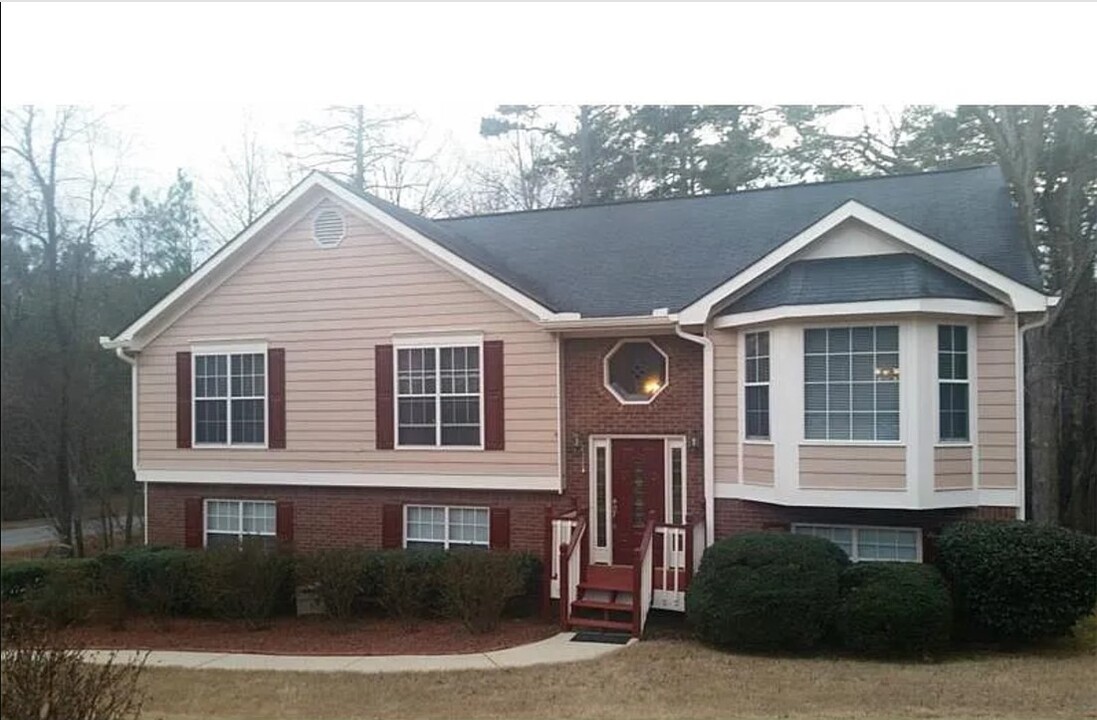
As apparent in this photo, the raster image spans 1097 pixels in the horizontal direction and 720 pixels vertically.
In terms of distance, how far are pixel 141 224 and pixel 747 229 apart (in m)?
2.78

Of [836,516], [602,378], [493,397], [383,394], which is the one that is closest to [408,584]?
[383,394]

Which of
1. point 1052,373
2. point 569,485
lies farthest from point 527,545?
point 1052,373

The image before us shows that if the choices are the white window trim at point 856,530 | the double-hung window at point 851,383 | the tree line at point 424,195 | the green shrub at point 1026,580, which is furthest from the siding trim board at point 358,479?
the green shrub at point 1026,580

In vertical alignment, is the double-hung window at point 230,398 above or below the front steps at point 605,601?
above

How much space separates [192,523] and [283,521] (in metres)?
0.42

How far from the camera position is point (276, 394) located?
4395 millimetres

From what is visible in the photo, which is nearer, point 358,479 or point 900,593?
point 900,593

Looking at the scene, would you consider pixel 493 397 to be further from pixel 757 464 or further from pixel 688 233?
pixel 757 464

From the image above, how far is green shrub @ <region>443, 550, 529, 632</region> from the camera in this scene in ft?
14.3

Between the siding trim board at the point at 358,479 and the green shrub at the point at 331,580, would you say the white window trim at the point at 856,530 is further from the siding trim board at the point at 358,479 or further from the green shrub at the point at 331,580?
the green shrub at the point at 331,580

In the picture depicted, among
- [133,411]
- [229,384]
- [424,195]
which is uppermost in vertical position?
[424,195]

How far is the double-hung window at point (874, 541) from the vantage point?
4.63m

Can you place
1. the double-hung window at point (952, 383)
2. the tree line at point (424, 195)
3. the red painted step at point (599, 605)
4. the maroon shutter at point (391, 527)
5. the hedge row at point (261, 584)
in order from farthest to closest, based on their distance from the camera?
the red painted step at point (599, 605) → the maroon shutter at point (391, 527) → the double-hung window at point (952, 383) → the hedge row at point (261, 584) → the tree line at point (424, 195)

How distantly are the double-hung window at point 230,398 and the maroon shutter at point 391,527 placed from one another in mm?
700
